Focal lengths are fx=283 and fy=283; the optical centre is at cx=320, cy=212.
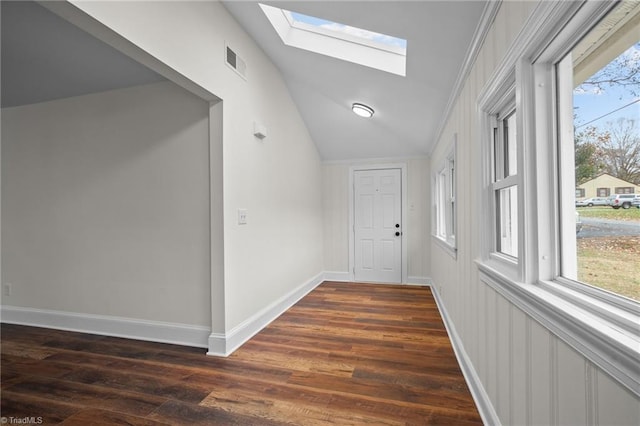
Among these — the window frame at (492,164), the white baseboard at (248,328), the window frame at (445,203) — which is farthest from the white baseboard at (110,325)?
the window frame at (445,203)

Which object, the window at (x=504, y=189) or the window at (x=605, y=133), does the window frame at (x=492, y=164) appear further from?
the window at (x=605, y=133)

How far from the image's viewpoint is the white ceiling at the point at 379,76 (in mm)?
1884

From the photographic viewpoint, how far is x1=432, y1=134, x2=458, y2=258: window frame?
3105mm

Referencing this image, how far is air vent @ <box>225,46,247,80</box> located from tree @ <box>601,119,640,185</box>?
2.61 meters

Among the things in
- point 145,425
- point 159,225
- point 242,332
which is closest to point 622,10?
point 145,425

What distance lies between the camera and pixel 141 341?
269cm

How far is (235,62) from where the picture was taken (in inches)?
103

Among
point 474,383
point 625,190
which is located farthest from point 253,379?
point 625,190

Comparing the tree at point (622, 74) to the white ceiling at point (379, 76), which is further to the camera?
the white ceiling at point (379, 76)

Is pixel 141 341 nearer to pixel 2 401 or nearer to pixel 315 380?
pixel 2 401

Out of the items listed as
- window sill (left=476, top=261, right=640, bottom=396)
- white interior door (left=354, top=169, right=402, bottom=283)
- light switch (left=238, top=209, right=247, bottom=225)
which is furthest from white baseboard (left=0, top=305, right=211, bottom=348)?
white interior door (left=354, top=169, right=402, bottom=283)

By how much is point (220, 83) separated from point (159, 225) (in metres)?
1.43

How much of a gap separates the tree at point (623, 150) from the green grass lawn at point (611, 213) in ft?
0.28

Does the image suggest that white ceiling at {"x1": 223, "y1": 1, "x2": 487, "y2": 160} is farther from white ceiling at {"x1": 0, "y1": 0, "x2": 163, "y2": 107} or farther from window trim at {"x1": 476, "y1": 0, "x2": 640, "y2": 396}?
white ceiling at {"x1": 0, "y1": 0, "x2": 163, "y2": 107}
